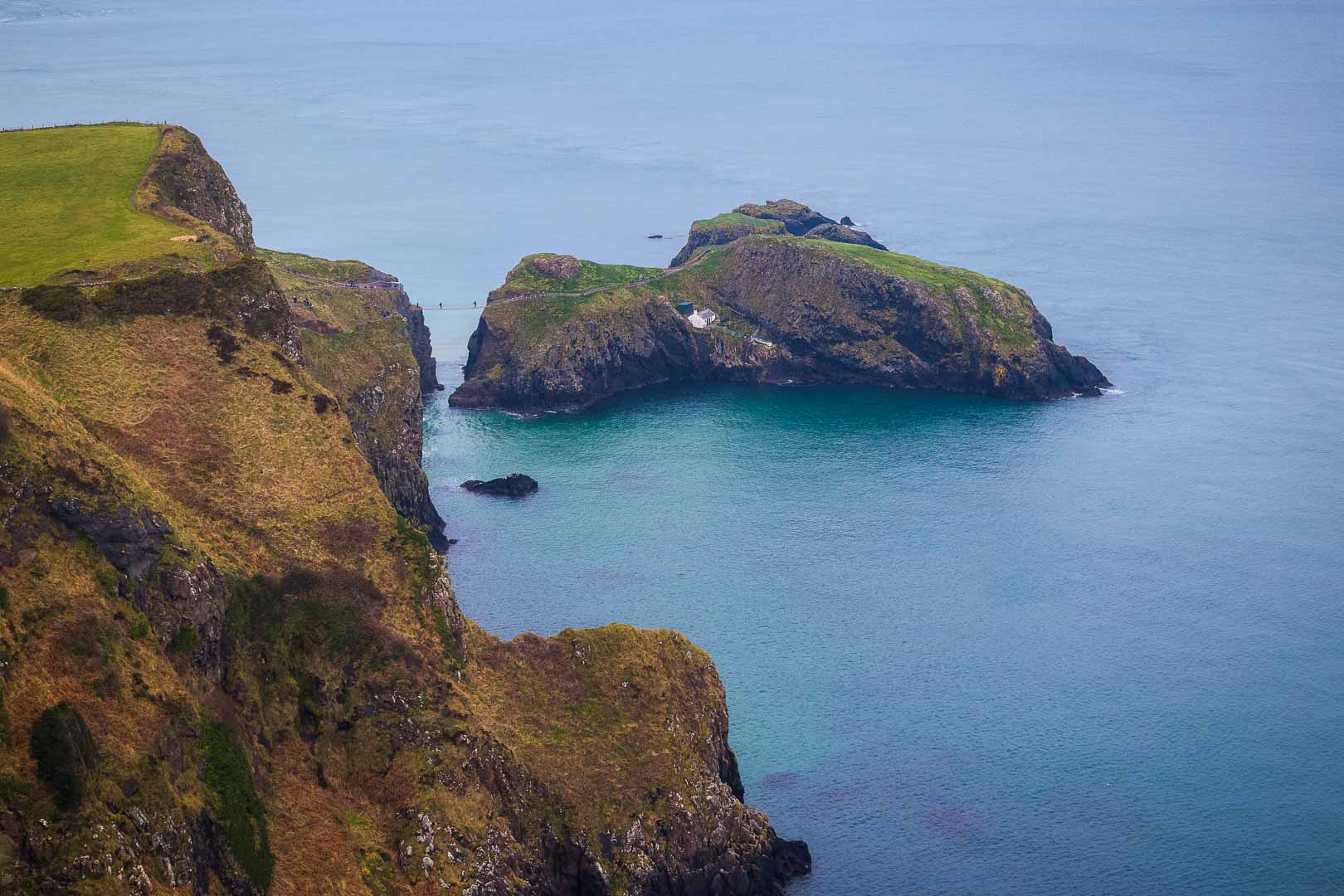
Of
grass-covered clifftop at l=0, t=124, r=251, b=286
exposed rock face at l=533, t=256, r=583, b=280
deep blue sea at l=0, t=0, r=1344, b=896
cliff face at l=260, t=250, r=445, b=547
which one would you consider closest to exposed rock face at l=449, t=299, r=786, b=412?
deep blue sea at l=0, t=0, r=1344, b=896

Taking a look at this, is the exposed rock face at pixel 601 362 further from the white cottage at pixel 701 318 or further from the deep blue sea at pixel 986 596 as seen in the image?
the deep blue sea at pixel 986 596

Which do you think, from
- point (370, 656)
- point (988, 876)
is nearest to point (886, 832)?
point (988, 876)

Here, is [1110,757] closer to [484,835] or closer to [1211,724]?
[1211,724]

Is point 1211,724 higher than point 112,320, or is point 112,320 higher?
point 112,320

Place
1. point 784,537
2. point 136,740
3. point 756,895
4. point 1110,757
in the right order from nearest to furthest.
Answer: point 136,740, point 756,895, point 1110,757, point 784,537

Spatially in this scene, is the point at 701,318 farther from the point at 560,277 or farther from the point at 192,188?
the point at 192,188

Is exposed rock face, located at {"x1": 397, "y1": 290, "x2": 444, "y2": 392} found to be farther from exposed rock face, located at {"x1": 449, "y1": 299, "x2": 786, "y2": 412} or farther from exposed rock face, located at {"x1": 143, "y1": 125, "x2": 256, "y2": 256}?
exposed rock face, located at {"x1": 143, "y1": 125, "x2": 256, "y2": 256}
